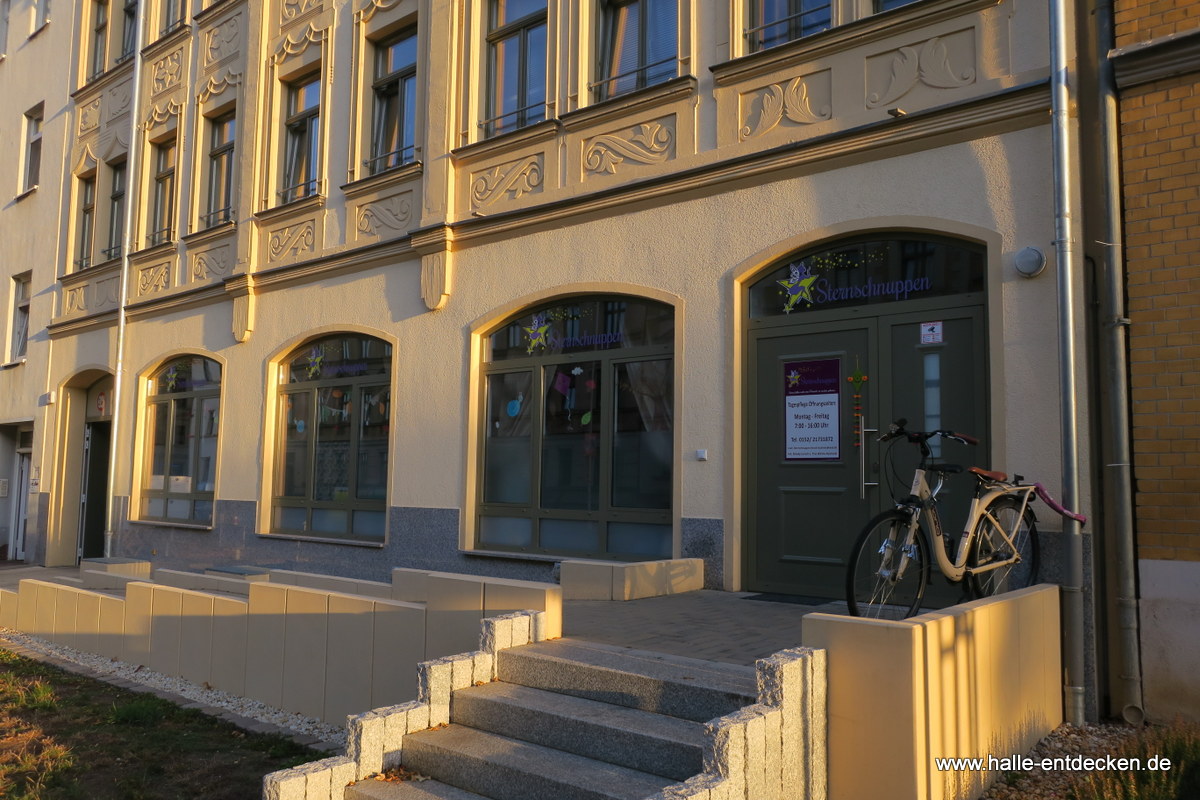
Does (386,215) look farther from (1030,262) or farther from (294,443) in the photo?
(1030,262)

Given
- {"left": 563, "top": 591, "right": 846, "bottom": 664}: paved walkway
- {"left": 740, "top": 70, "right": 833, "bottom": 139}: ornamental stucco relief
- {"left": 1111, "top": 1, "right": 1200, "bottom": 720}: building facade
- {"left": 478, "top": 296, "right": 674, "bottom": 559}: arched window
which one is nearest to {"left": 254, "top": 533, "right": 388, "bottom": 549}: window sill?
{"left": 478, "top": 296, "right": 674, "bottom": 559}: arched window

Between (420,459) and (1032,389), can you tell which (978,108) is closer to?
(1032,389)

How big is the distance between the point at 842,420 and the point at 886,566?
2531 mm

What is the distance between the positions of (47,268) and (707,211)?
1500cm

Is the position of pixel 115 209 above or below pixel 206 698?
above

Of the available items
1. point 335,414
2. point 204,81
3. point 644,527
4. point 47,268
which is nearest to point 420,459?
point 335,414

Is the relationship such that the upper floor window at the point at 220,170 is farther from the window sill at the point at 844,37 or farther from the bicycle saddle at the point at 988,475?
the bicycle saddle at the point at 988,475

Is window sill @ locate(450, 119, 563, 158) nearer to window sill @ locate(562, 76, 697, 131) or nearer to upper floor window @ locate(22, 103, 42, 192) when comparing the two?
window sill @ locate(562, 76, 697, 131)

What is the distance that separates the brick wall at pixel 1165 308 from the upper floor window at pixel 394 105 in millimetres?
8084

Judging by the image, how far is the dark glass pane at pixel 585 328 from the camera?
9.10 m

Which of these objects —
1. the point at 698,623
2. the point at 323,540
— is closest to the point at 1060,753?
the point at 698,623

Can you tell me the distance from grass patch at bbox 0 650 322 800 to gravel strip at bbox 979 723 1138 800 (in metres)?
4.08

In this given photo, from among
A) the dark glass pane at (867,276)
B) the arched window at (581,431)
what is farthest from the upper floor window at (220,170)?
the dark glass pane at (867,276)

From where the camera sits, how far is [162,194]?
1614 cm
